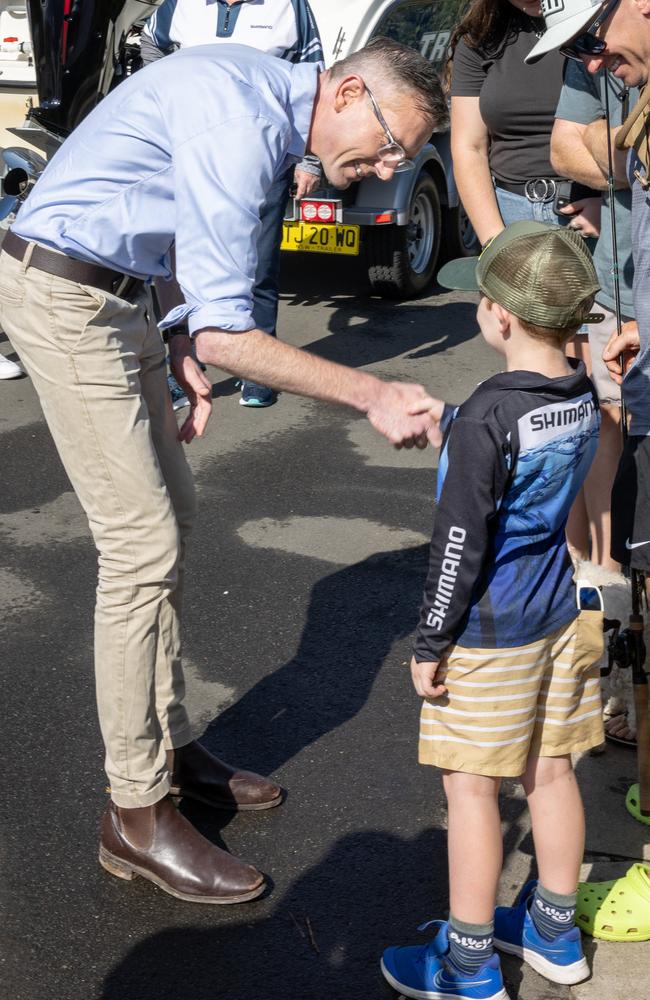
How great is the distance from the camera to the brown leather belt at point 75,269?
109 inches

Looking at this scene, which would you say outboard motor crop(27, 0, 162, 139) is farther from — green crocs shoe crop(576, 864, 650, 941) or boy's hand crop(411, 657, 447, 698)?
green crocs shoe crop(576, 864, 650, 941)

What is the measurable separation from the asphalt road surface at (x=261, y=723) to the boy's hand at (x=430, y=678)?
708mm

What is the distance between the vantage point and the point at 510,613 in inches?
95.6

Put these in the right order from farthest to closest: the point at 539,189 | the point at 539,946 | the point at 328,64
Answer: the point at 328,64 → the point at 539,189 → the point at 539,946

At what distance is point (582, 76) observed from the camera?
3.68m

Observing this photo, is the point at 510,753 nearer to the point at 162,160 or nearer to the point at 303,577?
the point at 162,160

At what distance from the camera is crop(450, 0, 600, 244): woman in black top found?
13.6 feet

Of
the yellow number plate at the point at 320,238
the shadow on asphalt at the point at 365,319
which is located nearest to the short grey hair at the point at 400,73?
the shadow on asphalt at the point at 365,319

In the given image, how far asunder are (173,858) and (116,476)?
3.09 ft

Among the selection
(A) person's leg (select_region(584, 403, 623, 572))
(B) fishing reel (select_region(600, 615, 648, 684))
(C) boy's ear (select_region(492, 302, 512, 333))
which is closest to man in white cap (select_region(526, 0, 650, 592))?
(B) fishing reel (select_region(600, 615, 648, 684))

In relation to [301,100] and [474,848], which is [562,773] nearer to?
[474,848]

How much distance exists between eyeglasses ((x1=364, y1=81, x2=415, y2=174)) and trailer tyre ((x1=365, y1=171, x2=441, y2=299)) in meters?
5.44

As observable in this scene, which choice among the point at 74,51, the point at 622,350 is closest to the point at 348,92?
the point at 622,350

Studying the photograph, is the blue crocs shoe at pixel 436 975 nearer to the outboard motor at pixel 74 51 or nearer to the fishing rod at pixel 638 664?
the fishing rod at pixel 638 664
